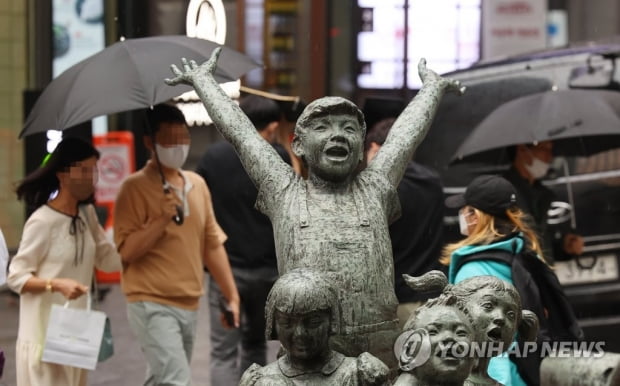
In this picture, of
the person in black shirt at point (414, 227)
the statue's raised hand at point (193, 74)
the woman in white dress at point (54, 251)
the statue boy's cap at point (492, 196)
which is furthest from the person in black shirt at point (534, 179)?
the statue's raised hand at point (193, 74)

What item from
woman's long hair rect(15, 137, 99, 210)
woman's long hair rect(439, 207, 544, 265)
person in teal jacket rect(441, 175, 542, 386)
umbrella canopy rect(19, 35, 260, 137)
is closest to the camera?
person in teal jacket rect(441, 175, 542, 386)

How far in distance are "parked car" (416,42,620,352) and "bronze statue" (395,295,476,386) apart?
4.86 meters

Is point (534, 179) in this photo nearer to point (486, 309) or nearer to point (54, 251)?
point (54, 251)

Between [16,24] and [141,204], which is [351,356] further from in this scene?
[16,24]

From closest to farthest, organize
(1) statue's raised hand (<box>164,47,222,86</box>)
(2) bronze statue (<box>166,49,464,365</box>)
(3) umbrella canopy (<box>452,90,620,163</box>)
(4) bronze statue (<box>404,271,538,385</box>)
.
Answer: (4) bronze statue (<box>404,271,538,385</box>)
(2) bronze statue (<box>166,49,464,365</box>)
(1) statue's raised hand (<box>164,47,222,86</box>)
(3) umbrella canopy (<box>452,90,620,163</box>)

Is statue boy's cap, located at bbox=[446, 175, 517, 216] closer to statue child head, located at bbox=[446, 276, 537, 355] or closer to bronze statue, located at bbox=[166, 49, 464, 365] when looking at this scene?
bronze statue, located at bbox=[166, 49, 464, 365]

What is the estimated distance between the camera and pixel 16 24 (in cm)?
1388

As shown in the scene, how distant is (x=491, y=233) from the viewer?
6.32 metres

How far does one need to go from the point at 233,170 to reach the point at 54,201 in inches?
60.3

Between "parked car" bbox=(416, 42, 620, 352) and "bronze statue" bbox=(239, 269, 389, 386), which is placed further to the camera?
"parked car" bbox=(416, 42, 620, 352)

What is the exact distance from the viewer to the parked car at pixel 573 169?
29.9ft

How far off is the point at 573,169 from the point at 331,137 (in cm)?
505

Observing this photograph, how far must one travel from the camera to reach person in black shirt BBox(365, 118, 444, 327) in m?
7.54
